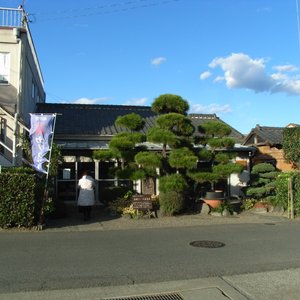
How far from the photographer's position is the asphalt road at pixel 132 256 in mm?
7281

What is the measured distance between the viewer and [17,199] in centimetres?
1243

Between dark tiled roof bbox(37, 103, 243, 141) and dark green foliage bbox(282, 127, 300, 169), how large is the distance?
2.90 metres

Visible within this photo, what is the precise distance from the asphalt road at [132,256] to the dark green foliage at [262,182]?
5.56 m

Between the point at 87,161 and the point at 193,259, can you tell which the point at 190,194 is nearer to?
the point at 87,161

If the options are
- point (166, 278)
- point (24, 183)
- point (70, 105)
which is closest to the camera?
point (166, 278)

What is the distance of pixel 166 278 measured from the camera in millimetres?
7301

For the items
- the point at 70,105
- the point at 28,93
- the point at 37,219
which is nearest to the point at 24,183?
the point at 37,219

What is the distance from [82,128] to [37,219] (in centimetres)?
915

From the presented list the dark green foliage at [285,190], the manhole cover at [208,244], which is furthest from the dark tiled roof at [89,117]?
the manhole cover at [208,244]

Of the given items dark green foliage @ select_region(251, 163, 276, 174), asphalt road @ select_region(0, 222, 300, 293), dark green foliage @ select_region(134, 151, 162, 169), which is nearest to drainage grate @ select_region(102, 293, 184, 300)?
asphalt road @ select_region(0, 222, 300, 293)

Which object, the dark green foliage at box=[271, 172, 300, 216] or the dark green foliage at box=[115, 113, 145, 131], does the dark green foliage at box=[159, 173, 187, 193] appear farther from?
the dark green foliage at box=[271, 172, 300, 216]

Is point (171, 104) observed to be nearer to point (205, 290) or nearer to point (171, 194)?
point (171, 194)

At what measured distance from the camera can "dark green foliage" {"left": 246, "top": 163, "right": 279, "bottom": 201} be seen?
18375 millimetres

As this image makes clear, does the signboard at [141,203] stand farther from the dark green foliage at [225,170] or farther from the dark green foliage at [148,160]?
the dark green foliage at [225,170]
